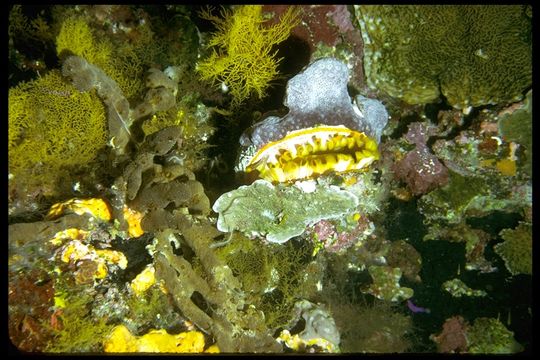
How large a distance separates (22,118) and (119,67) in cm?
115

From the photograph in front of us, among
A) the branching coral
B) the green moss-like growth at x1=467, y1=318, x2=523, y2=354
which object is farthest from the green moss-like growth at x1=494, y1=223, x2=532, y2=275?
the branching coral

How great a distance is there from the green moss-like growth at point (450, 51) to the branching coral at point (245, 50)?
1032 millimetres

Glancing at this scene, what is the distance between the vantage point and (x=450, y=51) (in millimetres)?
3707

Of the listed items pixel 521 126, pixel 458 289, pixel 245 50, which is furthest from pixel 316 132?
pixel 458 289

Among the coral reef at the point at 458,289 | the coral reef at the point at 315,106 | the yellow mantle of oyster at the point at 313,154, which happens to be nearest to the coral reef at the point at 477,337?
the coral reef at the point at 458,289

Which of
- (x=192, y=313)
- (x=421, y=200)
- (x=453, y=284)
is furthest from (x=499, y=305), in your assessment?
(x=192, y=313)

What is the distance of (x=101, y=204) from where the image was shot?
11.0 ft

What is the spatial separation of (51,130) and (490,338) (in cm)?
542

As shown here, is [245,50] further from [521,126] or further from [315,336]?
[315,336]

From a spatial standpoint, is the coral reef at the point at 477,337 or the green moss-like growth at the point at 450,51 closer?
the green moss-like growth at the point at 450,51

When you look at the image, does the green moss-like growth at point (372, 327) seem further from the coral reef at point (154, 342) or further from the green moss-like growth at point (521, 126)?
the green moss-like growth at point (521, 126)

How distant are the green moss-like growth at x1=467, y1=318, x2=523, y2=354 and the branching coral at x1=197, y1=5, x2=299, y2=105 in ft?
12.5

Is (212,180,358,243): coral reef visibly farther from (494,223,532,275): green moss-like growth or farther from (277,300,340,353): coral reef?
(494,223,532,275): green moss-like growth

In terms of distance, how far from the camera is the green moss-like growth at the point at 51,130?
3432mm
